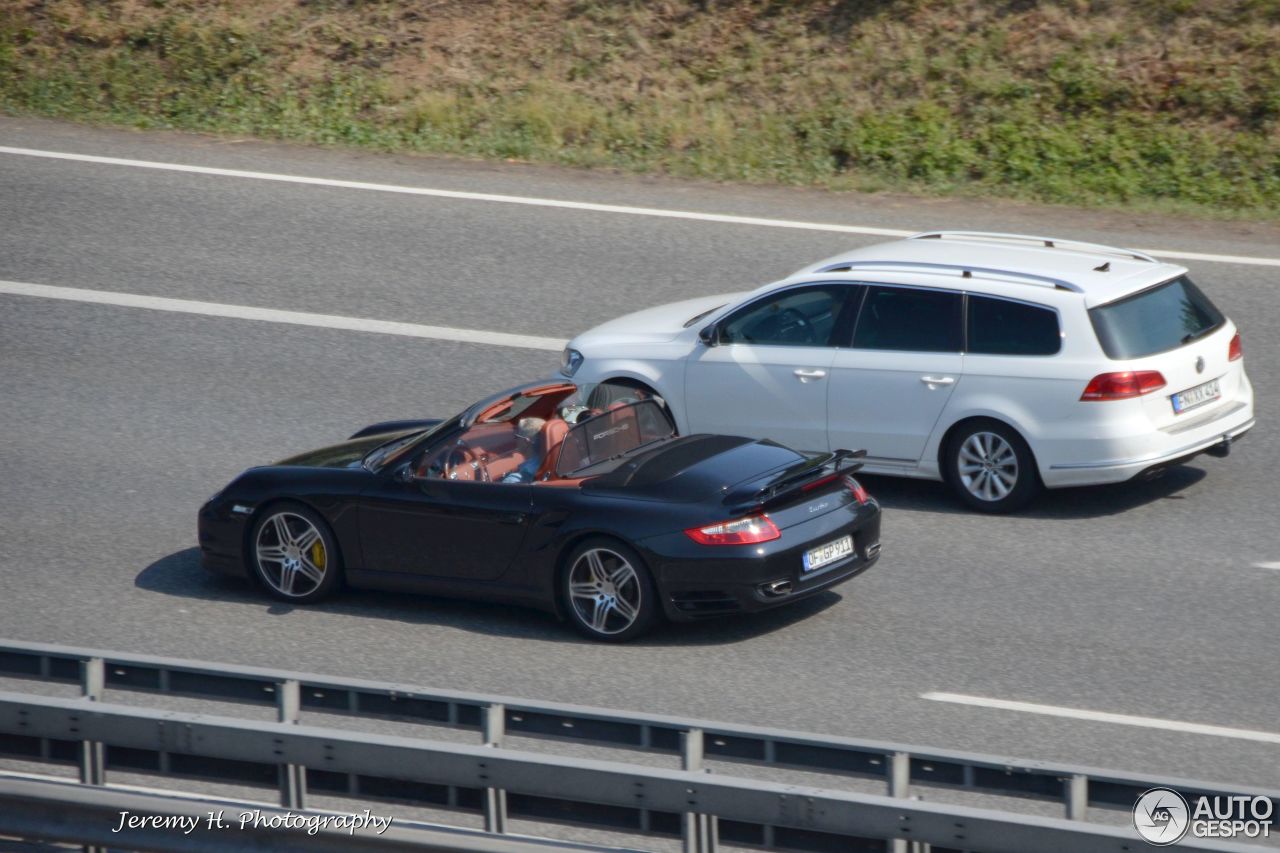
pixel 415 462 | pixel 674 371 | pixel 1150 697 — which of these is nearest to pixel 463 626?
pixel 415 462

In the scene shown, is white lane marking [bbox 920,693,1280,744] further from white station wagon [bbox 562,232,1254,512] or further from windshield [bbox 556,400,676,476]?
white station wagon [bbox 562,232,1254,512]

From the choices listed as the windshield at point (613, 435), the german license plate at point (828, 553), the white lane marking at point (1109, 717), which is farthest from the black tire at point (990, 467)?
the white lane marking at point (1109, 717)

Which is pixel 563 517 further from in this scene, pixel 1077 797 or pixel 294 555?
pixel 1077 797

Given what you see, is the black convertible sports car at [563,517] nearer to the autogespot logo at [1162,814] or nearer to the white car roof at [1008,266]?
the white car roof at [1008,266]

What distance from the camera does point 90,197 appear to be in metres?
17.7

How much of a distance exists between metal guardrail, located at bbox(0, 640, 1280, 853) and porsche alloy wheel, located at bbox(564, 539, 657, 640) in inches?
116

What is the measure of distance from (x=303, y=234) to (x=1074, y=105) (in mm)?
8692

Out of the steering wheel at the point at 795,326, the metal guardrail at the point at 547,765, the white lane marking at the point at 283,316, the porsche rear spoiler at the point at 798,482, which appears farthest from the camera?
the white lane marking at the point at 283,316

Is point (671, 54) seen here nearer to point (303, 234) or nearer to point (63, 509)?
point (303, 234)

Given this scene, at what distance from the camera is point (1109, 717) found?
8.08 metres

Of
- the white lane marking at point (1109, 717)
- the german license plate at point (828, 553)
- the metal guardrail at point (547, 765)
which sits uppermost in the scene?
the metal guardrail at point (547, 765)

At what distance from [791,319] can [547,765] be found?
6.39 m

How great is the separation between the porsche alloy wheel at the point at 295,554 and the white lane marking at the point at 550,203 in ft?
24.7

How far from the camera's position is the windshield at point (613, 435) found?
31.6 feet
